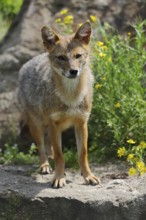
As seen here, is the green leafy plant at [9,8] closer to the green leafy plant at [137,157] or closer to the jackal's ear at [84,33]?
the jackal's ear at [84,33]

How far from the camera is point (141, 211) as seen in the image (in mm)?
A: 5891

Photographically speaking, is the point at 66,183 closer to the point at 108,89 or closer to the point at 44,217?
the point at 44,217

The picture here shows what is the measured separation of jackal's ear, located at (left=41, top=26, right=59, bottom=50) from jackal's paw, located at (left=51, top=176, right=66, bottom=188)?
62.7 inches

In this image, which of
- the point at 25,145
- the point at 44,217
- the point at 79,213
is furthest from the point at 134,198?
the point at 25,145

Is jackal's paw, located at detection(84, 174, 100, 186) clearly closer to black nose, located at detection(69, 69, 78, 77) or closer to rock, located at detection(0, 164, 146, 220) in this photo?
rock, located at detection(0, 164, 146, 220)

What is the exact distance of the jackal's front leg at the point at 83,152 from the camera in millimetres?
6418

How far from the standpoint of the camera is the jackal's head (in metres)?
6.28

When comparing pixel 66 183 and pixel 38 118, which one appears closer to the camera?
pixel 66 183

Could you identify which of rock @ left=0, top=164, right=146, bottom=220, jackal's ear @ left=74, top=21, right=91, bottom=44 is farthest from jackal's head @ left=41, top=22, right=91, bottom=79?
rock @ left=0, top=164, right=146, bottom=220

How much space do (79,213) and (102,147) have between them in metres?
1.92

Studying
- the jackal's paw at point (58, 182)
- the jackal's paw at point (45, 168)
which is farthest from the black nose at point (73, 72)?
the jackal's paw at point (45, 168)

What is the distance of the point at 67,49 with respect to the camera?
6.38 meters

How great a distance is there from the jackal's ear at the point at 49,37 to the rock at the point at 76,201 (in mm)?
1718

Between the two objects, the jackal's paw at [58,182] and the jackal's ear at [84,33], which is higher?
the jackal's ear at [84,33]
